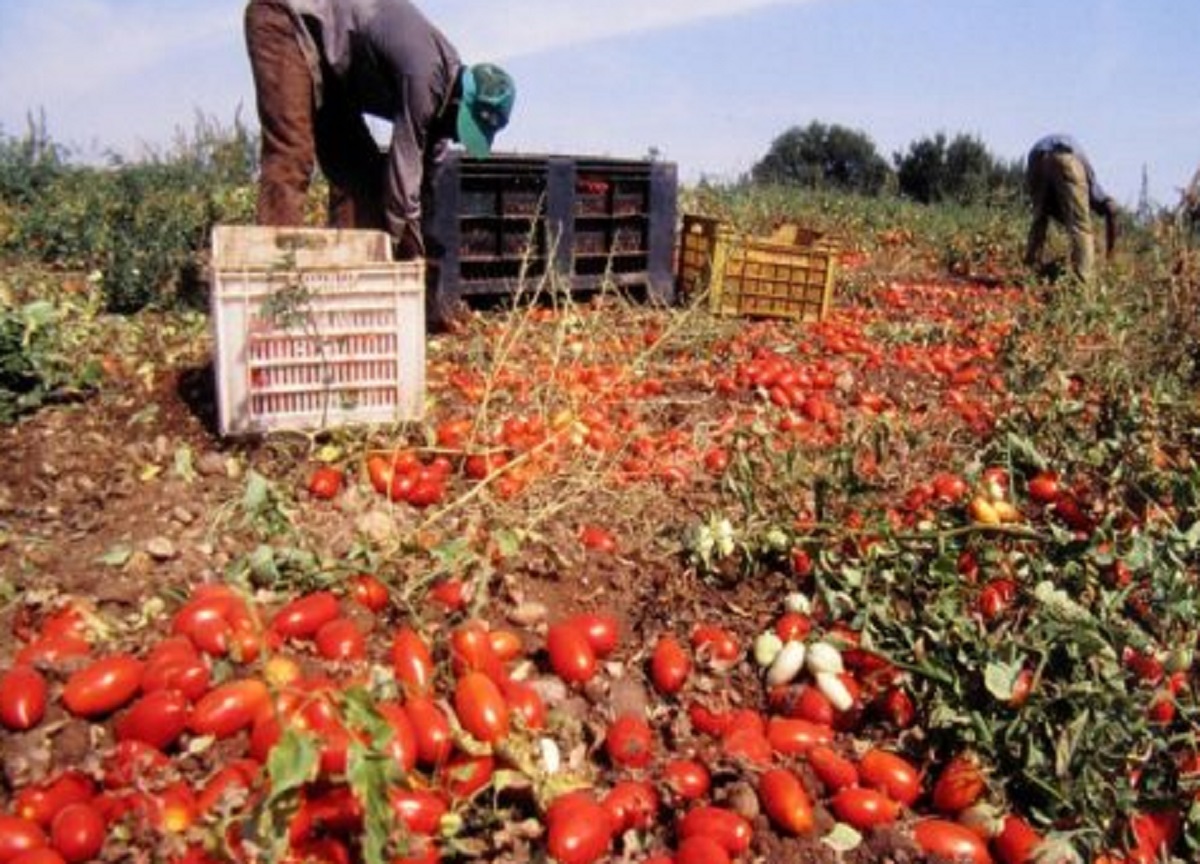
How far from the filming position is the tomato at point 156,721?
5.89 feet

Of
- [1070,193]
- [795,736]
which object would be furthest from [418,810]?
[1070,193]

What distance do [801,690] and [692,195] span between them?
41.4ft

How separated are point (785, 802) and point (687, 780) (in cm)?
19

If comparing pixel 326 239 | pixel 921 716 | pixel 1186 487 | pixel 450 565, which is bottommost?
pixel 921 716

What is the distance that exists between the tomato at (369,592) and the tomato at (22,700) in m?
0.67

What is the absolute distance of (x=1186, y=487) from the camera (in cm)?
269

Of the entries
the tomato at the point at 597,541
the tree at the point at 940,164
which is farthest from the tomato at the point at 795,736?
the tree at the point at 940,164

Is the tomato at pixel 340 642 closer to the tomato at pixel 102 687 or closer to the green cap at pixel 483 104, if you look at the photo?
the tomato at pixel 102 687

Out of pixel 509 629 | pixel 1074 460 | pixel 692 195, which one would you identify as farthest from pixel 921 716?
pixel 692 195

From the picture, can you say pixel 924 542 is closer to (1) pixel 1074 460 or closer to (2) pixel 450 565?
(1) pixel 1074 460

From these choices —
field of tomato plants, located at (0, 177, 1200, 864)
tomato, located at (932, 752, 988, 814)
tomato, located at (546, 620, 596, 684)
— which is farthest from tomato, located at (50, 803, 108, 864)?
tomato, located at (932, 752, 988, 814)

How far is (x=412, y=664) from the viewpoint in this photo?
2.01 m

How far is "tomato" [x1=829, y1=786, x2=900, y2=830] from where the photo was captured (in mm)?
1920

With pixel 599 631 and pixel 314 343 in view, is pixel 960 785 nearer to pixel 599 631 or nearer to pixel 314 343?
pixel 599 631
